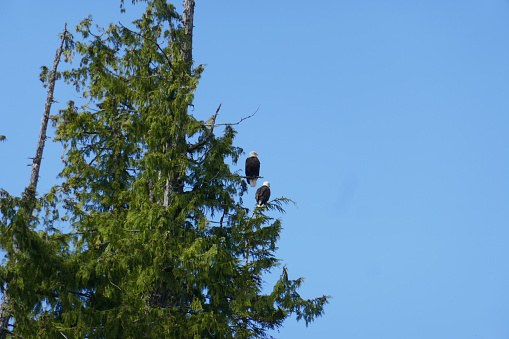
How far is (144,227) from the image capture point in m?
11.1

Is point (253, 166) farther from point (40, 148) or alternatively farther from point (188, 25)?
point (40, 148)

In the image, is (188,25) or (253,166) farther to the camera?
(253,166)

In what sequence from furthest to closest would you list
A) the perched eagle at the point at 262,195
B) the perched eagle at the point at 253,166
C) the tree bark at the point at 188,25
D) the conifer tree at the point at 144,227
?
1. the perched eagle at the point at 253,166
2. the perched eagle at the point at 262,195
3. the tree bark at the point at 188,25
4. the conifer tree at the point at 144,227

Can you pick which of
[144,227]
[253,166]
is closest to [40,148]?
[144,227]

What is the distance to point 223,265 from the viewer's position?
35.8 ft

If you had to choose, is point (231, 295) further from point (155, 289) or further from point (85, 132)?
point (85, 132)

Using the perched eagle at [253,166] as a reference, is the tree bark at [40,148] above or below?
below

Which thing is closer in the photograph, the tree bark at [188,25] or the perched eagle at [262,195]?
the tree bark at [188,25]

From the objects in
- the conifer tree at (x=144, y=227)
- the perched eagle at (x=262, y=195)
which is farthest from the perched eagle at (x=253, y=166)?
the conifer tree at (x=144, y=227)

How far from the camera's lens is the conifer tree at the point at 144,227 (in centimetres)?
955

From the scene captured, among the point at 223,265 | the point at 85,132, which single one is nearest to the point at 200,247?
the point at 223,265

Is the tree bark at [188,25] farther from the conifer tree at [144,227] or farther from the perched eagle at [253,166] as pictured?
the perched eagle at [253,166]

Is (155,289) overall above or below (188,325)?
above

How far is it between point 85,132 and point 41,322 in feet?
20.4
